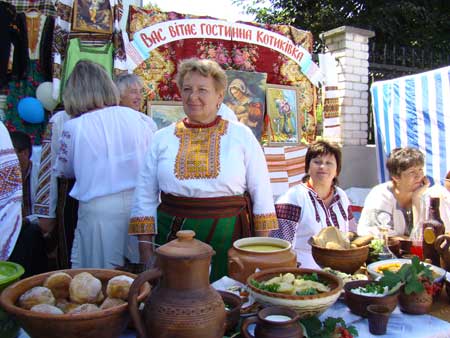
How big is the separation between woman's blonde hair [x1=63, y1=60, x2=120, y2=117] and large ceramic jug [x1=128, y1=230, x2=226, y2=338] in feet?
5.42

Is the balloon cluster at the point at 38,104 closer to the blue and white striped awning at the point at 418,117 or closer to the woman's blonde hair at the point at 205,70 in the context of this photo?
the woman's blonde hair at the point at 205,70

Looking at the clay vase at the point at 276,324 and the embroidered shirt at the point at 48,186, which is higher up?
the embroidered shirt at the point at 48,186

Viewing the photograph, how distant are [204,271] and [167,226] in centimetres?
113

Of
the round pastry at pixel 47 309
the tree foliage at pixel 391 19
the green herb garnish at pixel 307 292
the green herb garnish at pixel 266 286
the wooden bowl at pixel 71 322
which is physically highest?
the tree foliage at pixel 391 19

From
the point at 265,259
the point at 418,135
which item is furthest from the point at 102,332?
the point at 418,135

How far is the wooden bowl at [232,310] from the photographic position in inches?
55.8

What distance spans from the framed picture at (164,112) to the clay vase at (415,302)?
375cm

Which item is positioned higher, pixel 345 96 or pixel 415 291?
pixel 345 96

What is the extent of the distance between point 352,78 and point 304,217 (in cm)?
446

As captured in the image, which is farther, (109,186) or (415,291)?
(109,186)

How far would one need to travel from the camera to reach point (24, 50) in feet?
15.1

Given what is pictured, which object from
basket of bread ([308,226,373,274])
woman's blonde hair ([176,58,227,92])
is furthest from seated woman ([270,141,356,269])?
woman's blonde hair ([176,58,227,92])

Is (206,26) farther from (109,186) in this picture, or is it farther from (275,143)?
(109,186)

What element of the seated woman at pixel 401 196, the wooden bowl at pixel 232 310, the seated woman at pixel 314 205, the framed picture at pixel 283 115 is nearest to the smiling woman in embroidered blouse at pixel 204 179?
the seated woman at pixel 314 205
